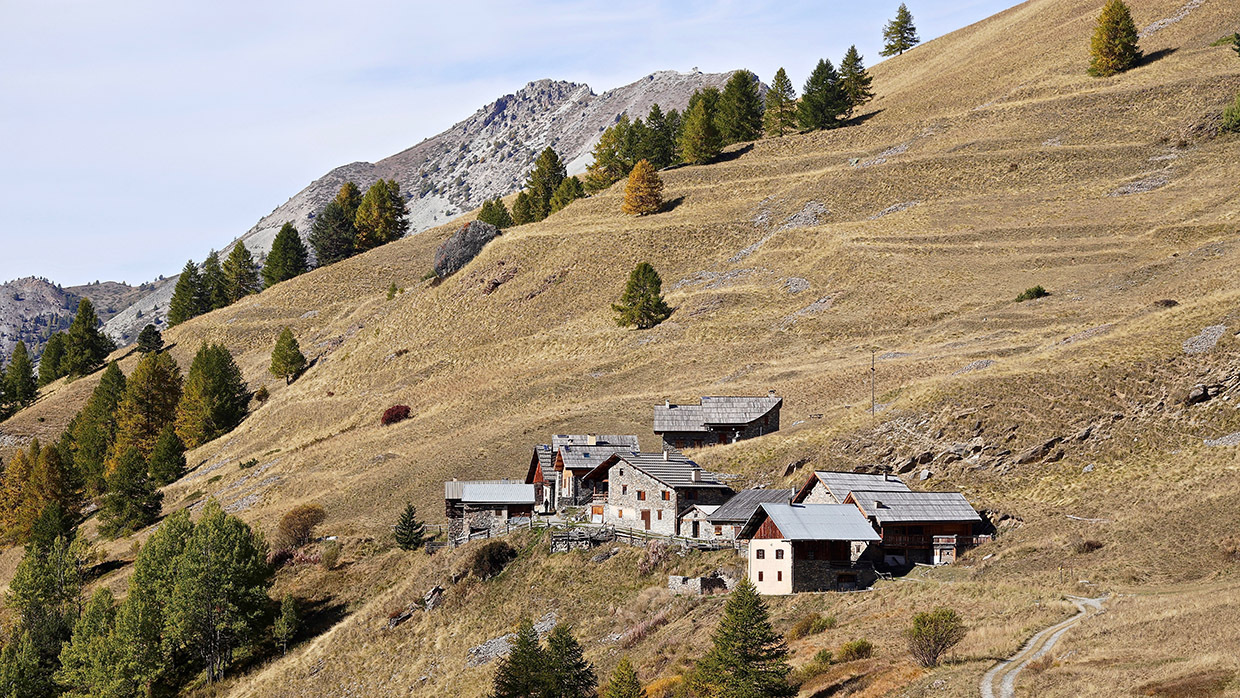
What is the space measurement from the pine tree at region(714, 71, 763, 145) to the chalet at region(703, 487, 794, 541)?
116m

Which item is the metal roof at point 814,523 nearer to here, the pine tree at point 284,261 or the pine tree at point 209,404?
the pine tree at point 209,404

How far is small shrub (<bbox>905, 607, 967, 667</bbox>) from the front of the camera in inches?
1366

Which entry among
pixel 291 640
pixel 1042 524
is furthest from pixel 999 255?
pixel 291 640

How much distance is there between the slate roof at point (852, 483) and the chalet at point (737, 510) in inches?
91.7

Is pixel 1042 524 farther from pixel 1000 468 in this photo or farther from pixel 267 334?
pixel 267 334

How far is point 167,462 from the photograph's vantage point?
11356 cm

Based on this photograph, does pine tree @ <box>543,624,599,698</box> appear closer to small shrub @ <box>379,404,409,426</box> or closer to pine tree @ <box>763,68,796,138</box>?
small shrub @ <box>379,404,409,426</box>

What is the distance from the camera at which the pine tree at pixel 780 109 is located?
554 ft

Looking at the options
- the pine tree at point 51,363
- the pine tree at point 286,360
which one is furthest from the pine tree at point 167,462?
the pine tree at point 51,363

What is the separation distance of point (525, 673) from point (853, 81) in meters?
144

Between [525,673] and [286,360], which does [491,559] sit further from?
[286,360]

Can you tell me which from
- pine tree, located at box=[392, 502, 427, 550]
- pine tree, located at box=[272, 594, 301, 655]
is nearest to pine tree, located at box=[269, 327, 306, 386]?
pine tree, located at box=[392, 502, 427, 550]

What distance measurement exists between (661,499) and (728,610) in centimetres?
2881

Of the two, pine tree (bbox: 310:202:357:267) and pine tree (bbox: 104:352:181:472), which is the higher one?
pine tree (bbox: 310:202:357:267)
